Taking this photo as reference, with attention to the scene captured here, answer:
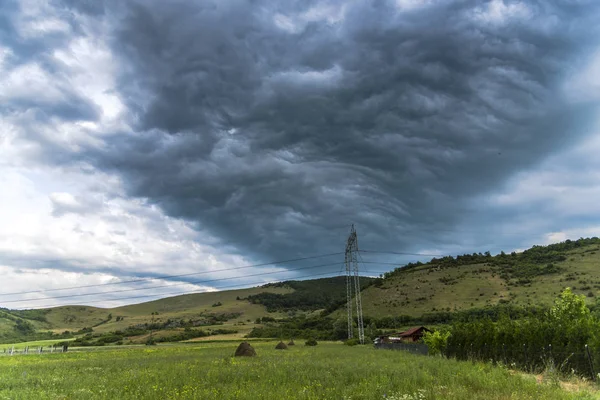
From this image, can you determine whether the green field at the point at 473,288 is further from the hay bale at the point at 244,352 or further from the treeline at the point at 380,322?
the hay bale at the point at 244,352

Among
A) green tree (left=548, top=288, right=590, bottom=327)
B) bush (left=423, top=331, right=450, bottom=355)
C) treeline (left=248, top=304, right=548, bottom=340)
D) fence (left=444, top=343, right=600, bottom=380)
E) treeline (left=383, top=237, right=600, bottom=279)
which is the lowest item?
treeline (left=248, top=304, right=548, bottom=340)

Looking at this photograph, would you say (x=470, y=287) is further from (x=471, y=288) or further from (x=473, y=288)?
(x=473, y=288)

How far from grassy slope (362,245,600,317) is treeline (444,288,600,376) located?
210ft

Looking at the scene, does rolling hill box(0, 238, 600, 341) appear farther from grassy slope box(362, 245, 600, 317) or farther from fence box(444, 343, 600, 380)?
fence box(444, 343, 600, 380)

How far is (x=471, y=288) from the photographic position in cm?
13788

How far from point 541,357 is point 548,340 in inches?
64.5

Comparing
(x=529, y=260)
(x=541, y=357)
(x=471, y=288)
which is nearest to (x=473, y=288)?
(x=471, y=288)

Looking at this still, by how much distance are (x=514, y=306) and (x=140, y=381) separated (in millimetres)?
103632

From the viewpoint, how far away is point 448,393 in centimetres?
1795

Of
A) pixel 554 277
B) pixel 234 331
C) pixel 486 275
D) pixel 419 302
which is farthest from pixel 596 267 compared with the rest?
pixel 234 331

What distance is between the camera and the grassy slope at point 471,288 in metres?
112

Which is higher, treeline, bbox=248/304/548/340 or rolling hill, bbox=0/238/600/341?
rolling hill, bbox=0/238/600/341

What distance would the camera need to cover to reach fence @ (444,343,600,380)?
2638cm

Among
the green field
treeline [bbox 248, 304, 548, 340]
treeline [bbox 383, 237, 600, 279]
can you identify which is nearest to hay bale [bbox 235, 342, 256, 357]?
treeline [bbox 248, 304, 548, 340]
